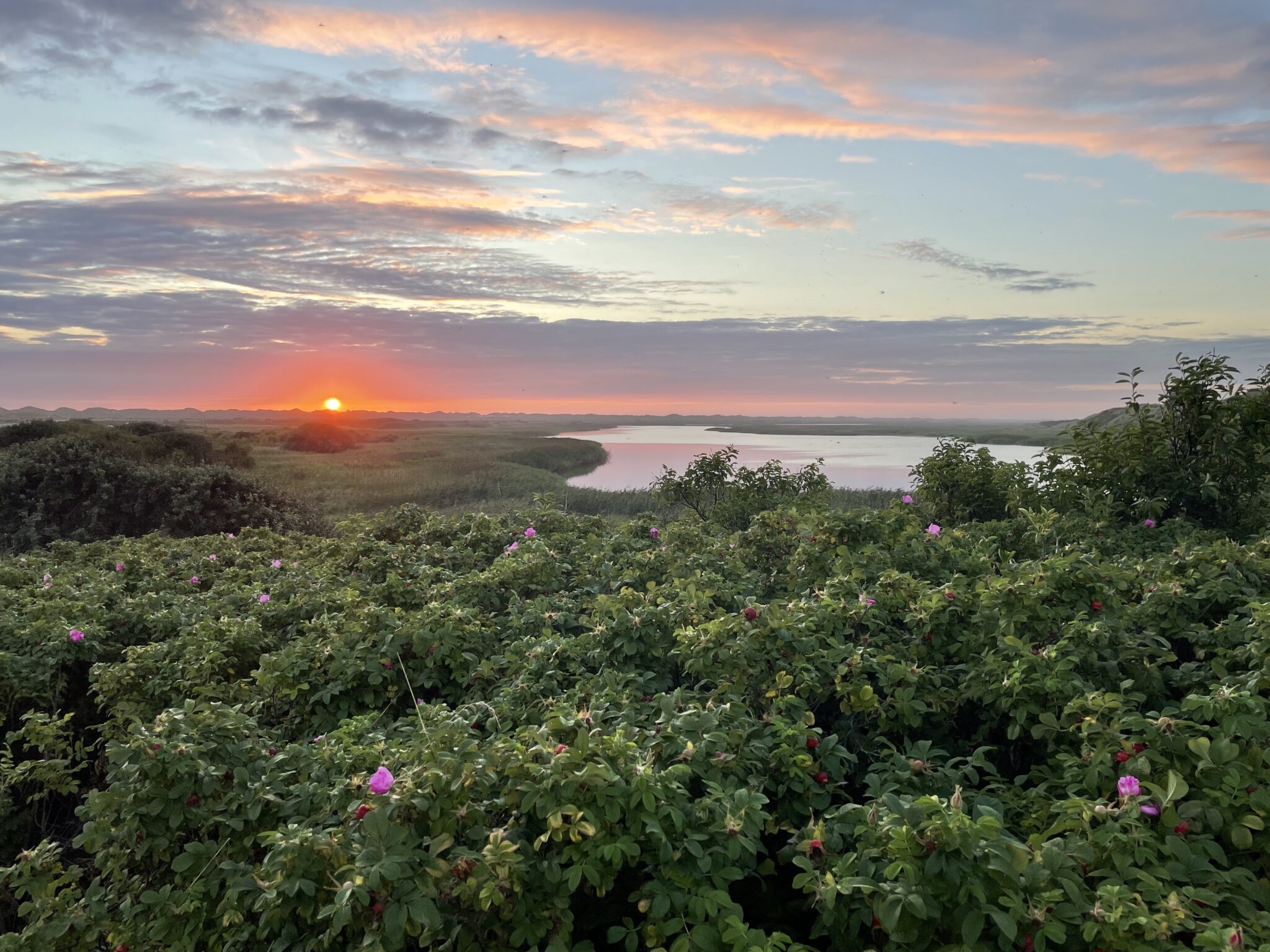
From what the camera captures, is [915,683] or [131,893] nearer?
[131,893]

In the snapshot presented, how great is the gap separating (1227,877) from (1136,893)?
469 mm

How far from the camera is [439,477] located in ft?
103

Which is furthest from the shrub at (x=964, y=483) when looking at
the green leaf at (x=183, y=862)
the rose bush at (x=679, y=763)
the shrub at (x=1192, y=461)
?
the green leaf at (x=183, y=862)

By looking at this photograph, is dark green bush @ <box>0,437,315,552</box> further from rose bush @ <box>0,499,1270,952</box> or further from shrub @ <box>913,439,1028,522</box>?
shrub @ <box>913,439,1028,522</box>

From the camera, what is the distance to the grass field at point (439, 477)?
25.0 meters

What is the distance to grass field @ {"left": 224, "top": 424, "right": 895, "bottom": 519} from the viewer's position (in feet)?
81.9

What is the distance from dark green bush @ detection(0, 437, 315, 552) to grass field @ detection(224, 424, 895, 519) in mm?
2179

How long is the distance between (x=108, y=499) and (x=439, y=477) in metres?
16.1

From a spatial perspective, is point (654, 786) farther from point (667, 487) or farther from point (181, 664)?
point (667, 487)

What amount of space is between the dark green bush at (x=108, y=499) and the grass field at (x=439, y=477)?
2179mm

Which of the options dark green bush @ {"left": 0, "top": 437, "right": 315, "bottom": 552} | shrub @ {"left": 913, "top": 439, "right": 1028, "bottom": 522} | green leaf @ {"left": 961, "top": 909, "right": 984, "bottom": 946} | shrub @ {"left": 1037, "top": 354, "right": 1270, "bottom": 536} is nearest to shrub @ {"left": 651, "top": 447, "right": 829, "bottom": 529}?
shrub @ {"left": 913, "top": 439, "right": 1028, "bottom": 522}

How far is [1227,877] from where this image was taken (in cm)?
245

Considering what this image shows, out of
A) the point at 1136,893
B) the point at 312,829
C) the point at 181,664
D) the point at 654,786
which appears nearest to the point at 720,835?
the point at 654,786

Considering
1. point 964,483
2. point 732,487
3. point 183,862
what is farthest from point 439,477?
point 183,862
